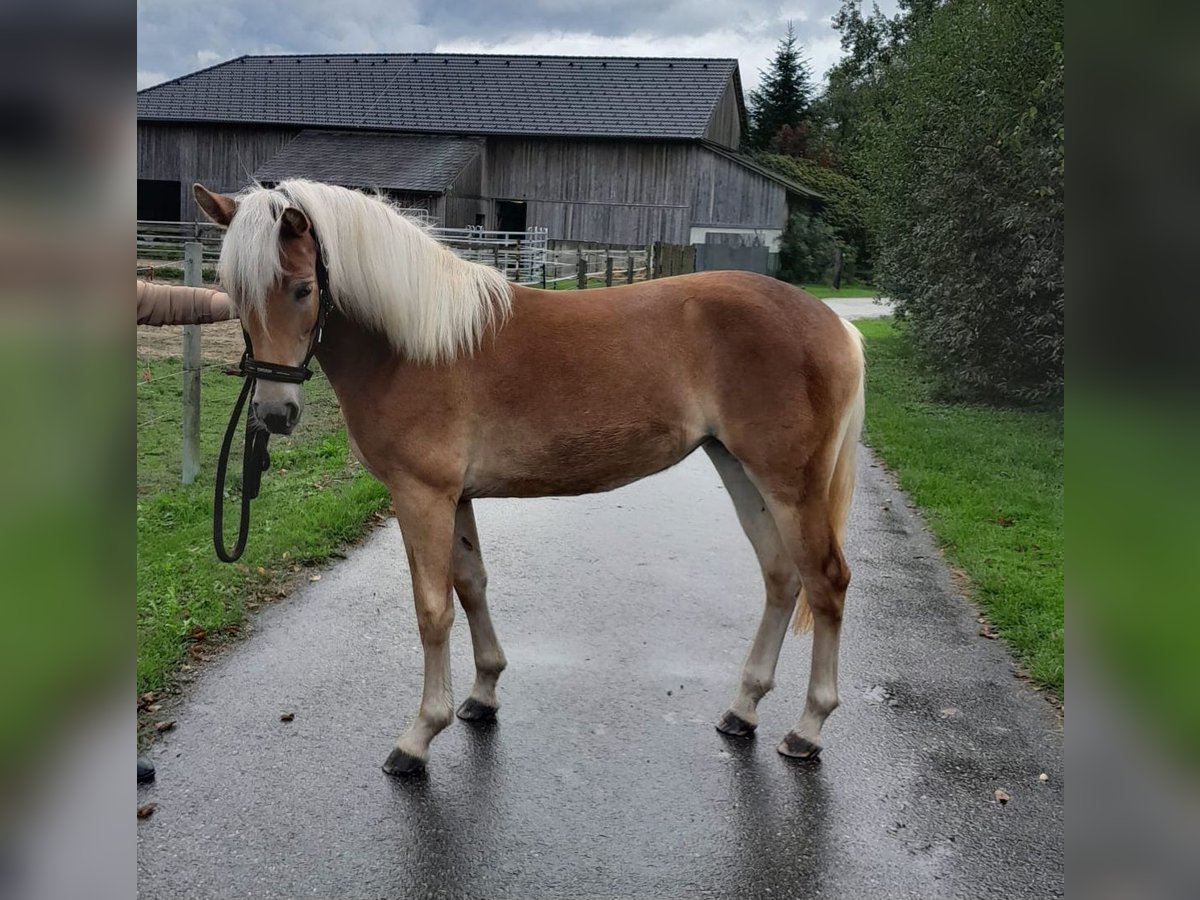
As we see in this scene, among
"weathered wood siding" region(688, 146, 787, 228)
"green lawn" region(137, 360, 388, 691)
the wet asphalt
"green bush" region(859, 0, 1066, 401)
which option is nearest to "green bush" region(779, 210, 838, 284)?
"weathered wood siding" region(688, 146, 787, 228)

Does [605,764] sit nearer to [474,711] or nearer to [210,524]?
[474,711]

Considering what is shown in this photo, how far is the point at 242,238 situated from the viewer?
9.46ft

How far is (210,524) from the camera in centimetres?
578

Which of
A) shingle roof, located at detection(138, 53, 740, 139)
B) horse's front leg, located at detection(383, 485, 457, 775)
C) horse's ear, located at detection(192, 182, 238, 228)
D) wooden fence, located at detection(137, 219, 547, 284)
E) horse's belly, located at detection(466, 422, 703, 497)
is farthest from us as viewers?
shingle roof, located at detection(138, 53, 740, 139)

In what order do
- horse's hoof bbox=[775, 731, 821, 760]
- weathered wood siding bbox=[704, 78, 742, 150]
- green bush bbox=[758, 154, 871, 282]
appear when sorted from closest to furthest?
horse's hoof bbox=[775, 731, 821, 760] < weathered wood siding bbox=[704, 78, 742, 150] < green bush bbox=[758, 154, 871, 282]

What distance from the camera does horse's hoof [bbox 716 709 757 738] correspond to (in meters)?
3.70

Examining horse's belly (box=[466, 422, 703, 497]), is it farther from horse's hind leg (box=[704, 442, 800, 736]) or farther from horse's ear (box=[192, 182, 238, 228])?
horse's ear (box=[192, 182, 238, 228])

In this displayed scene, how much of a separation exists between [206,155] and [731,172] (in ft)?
61.8

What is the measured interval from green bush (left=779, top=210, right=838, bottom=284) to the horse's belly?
1370 inches

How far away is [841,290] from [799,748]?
33950 millimetres

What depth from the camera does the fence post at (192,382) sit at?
21.6ft
